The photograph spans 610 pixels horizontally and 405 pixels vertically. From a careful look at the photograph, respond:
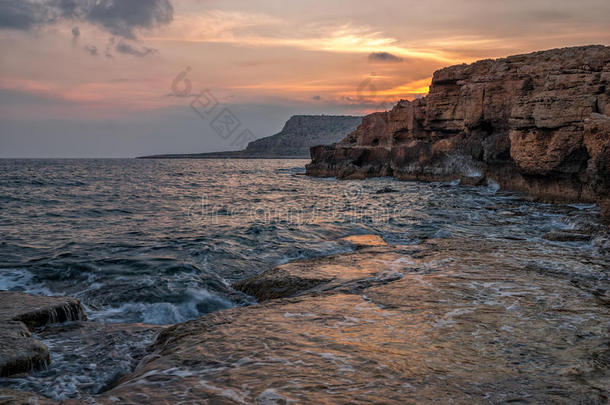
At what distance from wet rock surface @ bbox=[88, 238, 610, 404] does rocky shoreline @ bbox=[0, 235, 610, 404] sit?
14 millimetres

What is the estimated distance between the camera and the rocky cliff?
55.4 ft

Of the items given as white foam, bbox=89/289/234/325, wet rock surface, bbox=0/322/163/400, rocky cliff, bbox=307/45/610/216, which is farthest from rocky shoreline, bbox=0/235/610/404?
rocky cliff, bbox=307/45/610/216

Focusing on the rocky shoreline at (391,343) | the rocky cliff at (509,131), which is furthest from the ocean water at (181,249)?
the rocky cliff at (509,131)

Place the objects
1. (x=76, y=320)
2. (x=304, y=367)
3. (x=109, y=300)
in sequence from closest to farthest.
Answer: (x=304, y=367)
(x=76, y=320)
(x=109, y=300)

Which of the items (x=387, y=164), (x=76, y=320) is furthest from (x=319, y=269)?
(x=387, y=164)

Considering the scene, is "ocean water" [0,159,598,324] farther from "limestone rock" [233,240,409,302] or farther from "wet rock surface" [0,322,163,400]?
"wet rock surface" [0,322,163,400]

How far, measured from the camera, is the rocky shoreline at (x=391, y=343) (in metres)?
3.20

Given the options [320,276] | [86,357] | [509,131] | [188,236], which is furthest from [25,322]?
[509,131]

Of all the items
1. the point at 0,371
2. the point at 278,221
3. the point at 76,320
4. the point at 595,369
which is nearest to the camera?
the point at 595,369

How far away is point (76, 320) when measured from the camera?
6.09 metres

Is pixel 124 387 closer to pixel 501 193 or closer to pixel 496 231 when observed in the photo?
pixel 496 231

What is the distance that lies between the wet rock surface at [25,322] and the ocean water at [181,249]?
0.53 ft

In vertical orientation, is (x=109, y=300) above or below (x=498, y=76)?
below

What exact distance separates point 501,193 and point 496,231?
1282cm
